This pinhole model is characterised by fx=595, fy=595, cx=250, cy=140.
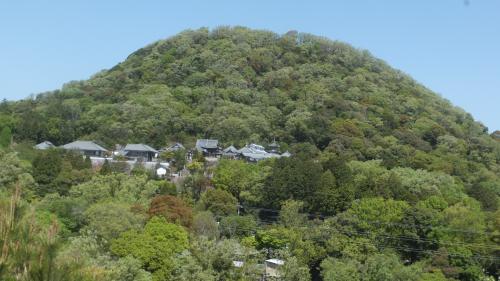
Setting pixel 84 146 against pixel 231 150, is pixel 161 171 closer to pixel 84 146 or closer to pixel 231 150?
pixel 231 150

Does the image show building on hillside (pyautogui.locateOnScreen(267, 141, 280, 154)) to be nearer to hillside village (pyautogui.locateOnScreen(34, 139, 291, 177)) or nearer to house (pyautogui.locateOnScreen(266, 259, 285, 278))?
hillside village (pyautogui.locateOnScreen(34, 139, 291, 177))

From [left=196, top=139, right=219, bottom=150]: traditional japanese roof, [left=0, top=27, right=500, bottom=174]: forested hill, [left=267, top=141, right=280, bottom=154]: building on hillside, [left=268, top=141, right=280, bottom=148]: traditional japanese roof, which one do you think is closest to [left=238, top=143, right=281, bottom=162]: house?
[left=267, top=141, right=280, bottom=154]: building on hillside

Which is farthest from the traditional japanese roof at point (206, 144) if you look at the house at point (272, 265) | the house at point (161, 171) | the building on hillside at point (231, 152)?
the house at point (272, 265)

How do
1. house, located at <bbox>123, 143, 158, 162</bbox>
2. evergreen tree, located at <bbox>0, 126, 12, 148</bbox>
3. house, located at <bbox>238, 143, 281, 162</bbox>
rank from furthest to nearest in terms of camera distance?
house, located at <bbox>123, 143, 158, 162</bbox>
house, located at <bbox>238, 143, 281, 162</bbox>
evergreen tree, located at <bbox>0, 126, 12, 148</bbox>

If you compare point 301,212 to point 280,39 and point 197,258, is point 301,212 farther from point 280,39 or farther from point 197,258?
point 280,39

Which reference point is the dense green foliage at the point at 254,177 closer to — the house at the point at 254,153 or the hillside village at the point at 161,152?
the hillside village at the point at 161,152

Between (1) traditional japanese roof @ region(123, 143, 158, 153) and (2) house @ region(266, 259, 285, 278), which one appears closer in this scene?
(2) house @ region(266, 259, 285, 278)
